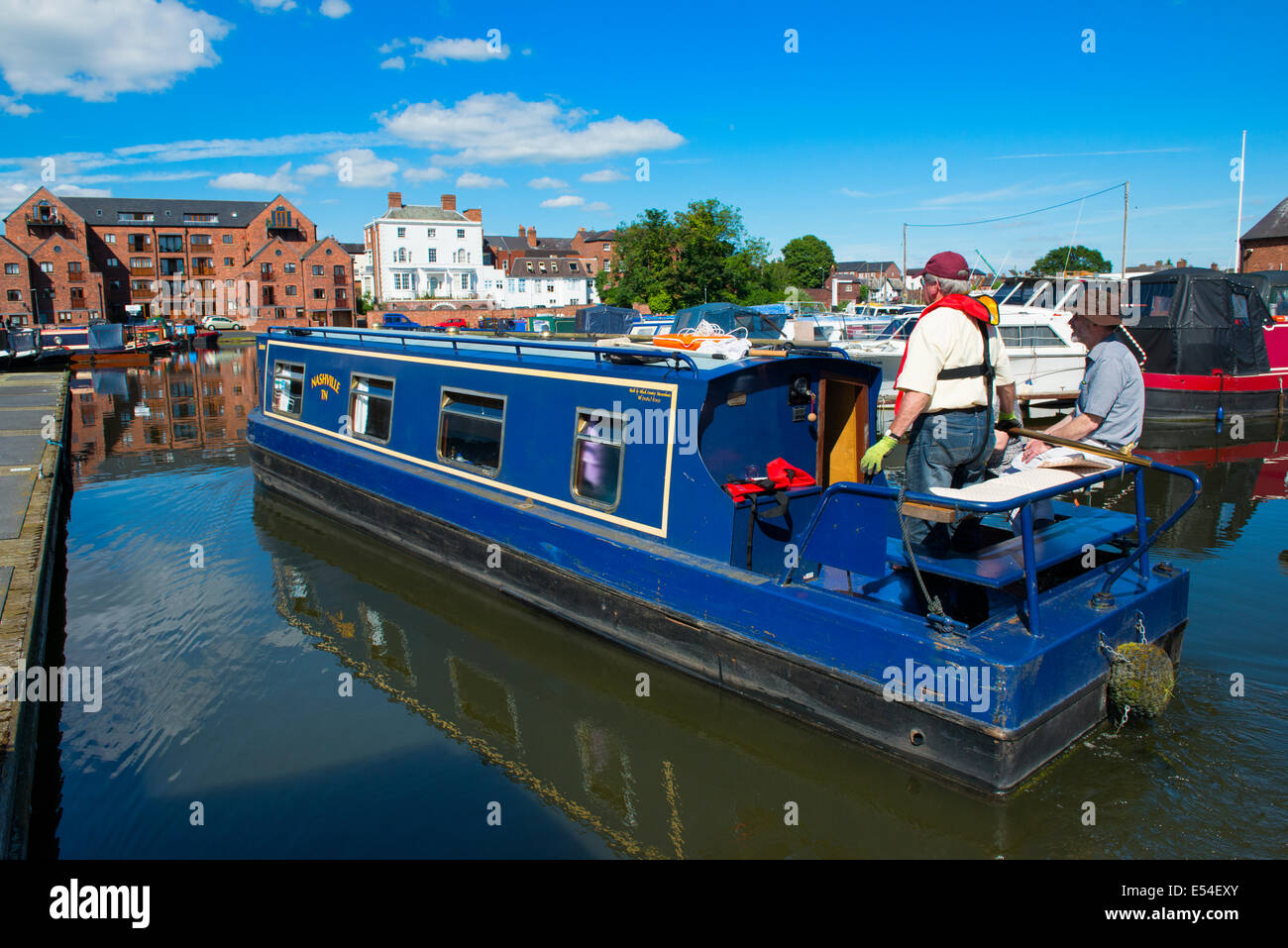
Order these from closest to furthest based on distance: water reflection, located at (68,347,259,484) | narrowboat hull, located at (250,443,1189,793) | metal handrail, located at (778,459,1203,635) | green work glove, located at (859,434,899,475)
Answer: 1. metal handrail, located at (778,459,1203,635)
2. narrowboat hull, located at (250,443,1189,793)
3. green work glove, located at (859,434,899,475)
4. water reflection, located at (68,347,259,484)

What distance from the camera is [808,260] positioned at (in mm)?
92188

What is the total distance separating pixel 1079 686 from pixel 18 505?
10511 mm

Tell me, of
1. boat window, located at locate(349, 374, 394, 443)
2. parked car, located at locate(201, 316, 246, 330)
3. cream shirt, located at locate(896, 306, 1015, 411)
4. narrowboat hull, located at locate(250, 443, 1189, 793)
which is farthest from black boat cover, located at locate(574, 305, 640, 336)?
parked car, located at locate(201, 316, 246, 330)

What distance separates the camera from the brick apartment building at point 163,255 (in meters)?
57.7

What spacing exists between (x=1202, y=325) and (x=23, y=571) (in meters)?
19.7

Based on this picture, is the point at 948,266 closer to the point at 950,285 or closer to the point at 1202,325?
the point at 950,285

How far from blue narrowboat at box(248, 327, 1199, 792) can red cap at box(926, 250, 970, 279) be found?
131 cm

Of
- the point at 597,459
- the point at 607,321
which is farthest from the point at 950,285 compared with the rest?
the point at 607,321

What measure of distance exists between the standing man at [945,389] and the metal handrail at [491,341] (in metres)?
1.55

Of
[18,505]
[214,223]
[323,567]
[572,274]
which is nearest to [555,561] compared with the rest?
[323,567]

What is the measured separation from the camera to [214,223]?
66.3 meters

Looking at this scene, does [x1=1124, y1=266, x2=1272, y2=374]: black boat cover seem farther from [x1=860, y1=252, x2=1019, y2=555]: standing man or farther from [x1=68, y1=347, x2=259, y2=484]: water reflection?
[x1=68, y1=347, x2=259, y2=484]: water reflection

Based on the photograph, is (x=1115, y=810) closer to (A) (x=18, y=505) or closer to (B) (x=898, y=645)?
(B) (x=898, y=645)

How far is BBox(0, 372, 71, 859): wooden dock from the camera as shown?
13.6 ft
